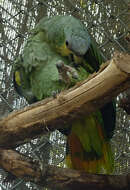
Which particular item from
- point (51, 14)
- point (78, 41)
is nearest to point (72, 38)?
point (78, 41)

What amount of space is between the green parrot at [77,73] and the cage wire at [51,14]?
0.09 meters

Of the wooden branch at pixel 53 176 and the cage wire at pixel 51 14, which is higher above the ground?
the cage wire at pixel 51 14

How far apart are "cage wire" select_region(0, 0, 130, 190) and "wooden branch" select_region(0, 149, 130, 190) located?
18 centimetres

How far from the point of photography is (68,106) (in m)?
0.79

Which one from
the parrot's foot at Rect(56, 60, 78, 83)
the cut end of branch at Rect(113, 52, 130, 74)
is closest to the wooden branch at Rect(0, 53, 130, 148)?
the cut end of branch at Rect(113, 52, 130, 74)

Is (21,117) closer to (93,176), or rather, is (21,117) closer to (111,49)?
(93,176)

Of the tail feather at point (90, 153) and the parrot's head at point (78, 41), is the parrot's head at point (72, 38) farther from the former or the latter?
the tail feather at point (90, 153)

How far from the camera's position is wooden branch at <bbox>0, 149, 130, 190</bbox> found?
88 centimetres

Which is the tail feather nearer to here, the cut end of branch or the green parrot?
the green parrot

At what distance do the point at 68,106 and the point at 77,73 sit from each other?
0.75 feet

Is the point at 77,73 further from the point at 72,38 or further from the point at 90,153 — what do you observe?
the point at 90,153

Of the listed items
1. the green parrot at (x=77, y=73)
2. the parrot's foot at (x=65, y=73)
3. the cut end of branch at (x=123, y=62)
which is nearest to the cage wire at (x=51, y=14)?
the green parrot at (x=77, y=73)

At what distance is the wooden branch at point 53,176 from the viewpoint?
2.89 ft

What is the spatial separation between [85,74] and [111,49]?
0.55 ft
